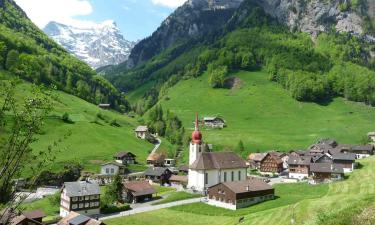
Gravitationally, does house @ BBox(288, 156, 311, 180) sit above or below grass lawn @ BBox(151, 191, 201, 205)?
above

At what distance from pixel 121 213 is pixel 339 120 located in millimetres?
137915

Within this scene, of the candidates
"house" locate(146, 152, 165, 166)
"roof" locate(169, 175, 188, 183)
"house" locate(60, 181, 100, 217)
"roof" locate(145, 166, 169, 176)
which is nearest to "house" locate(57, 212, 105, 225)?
"house" locate(60, 181, 100, 217)

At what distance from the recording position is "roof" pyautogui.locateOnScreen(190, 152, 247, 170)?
106 meters

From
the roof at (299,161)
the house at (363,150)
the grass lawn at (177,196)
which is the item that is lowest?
the grass lawn at (177,196)

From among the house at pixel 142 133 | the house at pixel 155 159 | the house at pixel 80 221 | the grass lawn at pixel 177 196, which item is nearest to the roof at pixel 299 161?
the grass lawn at pixel 177 196

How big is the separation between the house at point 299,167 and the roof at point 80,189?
200ft

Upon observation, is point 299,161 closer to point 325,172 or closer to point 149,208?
point 325,172

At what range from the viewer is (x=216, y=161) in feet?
354

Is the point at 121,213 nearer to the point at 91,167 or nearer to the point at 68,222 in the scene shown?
the point at 68,222

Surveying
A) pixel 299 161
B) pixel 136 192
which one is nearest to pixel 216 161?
pixel 136 192

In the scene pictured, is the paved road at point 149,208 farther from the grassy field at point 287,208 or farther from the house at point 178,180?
the house at point 178,180

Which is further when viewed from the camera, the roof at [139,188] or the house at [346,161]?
the house at [346,161]

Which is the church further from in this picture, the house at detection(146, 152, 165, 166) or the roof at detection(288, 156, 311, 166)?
the house at detection(146, 152, 165, 166)

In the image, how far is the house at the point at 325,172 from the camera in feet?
338
